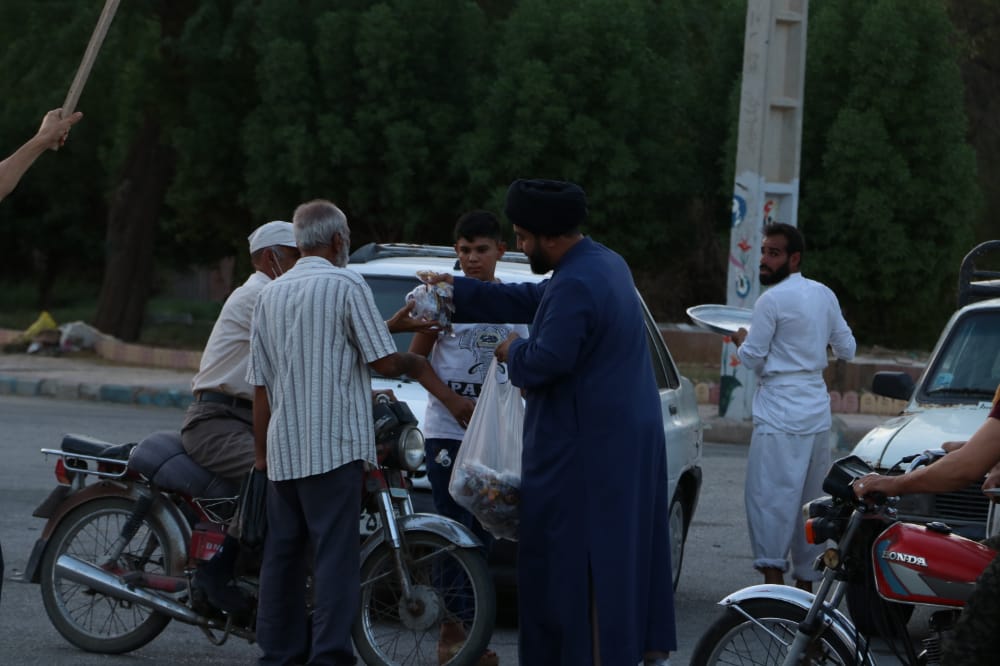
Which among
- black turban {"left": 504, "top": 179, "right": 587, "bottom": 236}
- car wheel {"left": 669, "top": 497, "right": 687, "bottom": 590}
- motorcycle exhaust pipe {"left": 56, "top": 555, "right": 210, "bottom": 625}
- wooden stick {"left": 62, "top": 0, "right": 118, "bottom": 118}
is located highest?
wooden stick {"left": 62, "top": 0, "right": 118, "bottom": 118}

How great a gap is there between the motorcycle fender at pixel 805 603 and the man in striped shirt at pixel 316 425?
1478mm

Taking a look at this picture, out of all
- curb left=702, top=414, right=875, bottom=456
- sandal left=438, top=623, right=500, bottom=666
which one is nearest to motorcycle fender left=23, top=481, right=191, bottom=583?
sandal left=438, top=623, right=500, bottom=666

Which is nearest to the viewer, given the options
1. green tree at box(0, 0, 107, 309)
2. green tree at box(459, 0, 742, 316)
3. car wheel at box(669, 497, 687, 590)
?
car wheel at box(669, 497, 687, 590)

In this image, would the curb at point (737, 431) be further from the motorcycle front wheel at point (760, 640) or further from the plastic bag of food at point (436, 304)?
the motorcycle front wheel at point (760, 640)

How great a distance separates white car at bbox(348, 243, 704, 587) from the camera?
8.00 m

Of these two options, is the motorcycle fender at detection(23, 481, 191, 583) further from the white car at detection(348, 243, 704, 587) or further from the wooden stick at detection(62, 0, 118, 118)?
the wooden stick at detection(62, 0, 118, 118)

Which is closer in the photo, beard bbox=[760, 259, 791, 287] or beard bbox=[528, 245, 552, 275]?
beard bbox=[528, 245, 552, 275]

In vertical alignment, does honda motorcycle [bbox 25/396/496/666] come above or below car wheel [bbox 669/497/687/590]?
above

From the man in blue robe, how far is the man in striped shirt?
0.78 metres

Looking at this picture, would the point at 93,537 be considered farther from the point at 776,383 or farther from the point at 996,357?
the point at 996,357

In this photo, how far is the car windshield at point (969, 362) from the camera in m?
8.23

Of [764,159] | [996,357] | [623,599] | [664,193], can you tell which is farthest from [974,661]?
[664,193]

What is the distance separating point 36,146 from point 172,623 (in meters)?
3.07

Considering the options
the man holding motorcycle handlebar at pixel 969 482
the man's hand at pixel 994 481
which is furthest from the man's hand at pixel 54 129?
the man's hand at pixel 994 481
